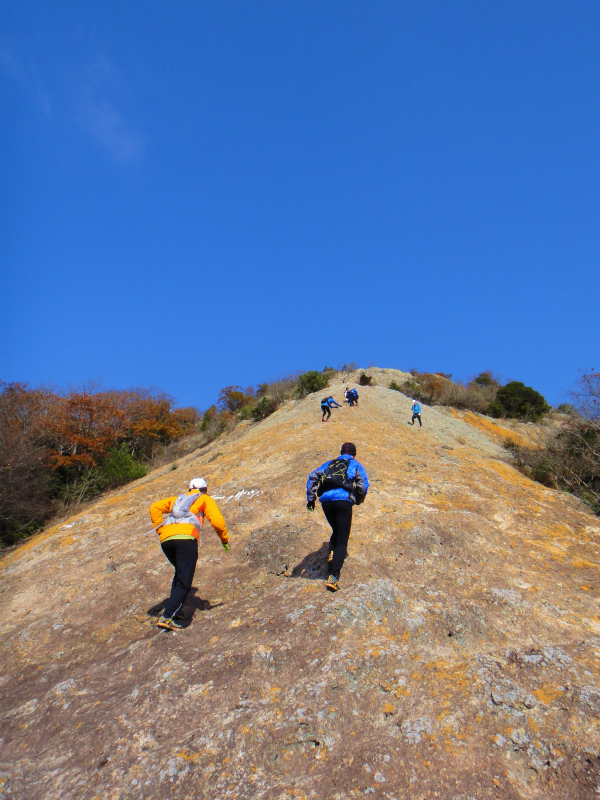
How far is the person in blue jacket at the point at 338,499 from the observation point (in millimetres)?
5383

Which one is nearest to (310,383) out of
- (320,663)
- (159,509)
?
(159,509)

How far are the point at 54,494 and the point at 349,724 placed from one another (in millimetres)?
18797

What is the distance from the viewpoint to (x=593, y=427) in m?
14.3

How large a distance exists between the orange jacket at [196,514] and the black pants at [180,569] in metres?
0.10

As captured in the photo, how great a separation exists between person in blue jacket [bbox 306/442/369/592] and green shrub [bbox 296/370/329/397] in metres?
19.9

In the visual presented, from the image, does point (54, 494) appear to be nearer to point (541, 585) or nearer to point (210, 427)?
point (210, 427)

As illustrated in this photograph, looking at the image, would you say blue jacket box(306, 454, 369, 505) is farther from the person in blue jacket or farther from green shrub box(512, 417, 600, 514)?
green shrub box(512, 417, 600, 514)

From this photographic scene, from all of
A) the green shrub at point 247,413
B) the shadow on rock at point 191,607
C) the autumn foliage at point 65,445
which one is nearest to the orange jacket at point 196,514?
the shadow on rock at point 191,607

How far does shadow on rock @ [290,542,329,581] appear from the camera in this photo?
599 cm

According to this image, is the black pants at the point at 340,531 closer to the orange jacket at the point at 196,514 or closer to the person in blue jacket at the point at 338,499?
the person in blue jacket at the point at 338,499

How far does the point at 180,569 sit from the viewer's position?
16.5 feet

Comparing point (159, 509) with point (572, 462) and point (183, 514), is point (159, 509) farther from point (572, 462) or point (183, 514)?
point (572, 462)

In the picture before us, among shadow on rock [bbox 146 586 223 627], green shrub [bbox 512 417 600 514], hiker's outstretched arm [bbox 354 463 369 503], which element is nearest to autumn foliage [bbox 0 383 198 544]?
shadow on rock [bbox 146 586 223 627]

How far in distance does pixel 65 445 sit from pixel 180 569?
19.9 m
